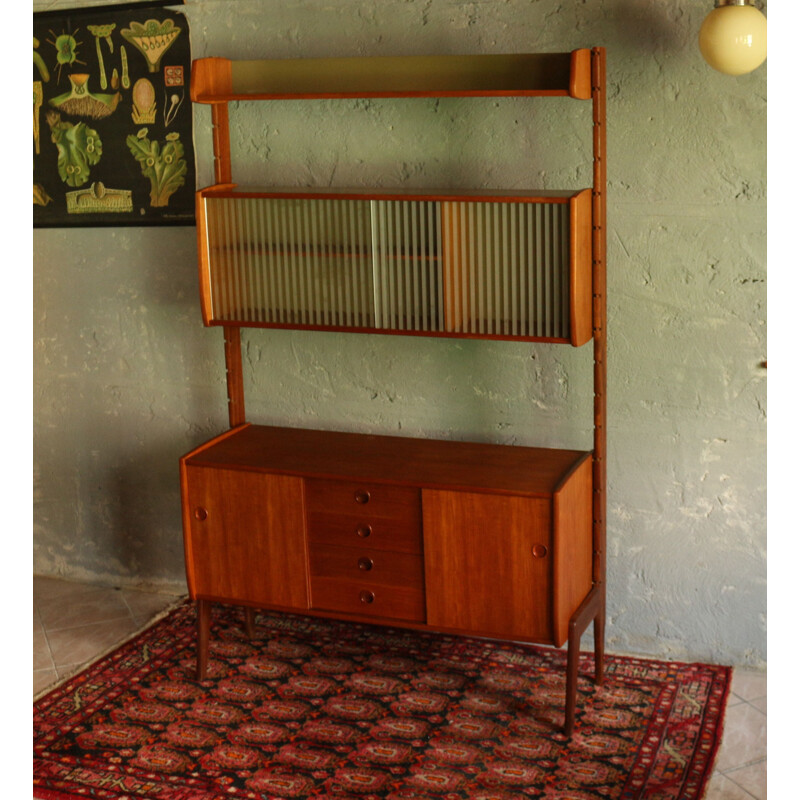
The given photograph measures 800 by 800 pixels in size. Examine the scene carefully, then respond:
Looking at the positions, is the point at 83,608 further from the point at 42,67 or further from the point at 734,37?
the point at 734,37

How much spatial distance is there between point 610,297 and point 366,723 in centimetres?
183

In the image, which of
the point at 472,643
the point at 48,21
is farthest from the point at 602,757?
the point at 48,21

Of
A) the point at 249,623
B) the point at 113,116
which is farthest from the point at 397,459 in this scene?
the point at 113,116

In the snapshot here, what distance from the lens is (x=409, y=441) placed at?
160 inches

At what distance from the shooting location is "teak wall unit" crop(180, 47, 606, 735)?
345cm

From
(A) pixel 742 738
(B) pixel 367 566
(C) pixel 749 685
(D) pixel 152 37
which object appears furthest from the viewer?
A: (D) pixel 152 37

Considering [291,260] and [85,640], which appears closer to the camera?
[291,260]

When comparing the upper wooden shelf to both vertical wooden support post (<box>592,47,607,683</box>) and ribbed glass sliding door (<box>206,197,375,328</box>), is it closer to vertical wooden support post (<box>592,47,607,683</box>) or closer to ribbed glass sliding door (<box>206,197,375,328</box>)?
vertical wooden support post (<box>592,47,607,683</box>)

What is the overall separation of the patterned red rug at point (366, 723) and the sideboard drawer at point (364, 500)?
29.0 inches

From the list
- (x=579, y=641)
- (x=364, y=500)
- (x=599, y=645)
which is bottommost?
(x=599, y=645)

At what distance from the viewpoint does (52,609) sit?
4723 millimetres

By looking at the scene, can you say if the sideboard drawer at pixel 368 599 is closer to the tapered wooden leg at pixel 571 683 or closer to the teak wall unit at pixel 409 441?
the teak wall unit at pixel 409 441

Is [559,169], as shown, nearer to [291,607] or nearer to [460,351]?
[460,351]

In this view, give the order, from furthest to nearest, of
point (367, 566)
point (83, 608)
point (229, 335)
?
point (83, 608), point (229, 335), point (367, 566)
